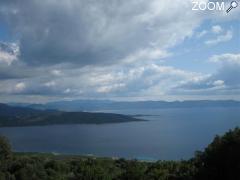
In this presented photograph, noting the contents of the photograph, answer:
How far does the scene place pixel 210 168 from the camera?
19375 millimetres

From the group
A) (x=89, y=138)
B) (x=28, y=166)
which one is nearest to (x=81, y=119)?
(x=89, y=138)

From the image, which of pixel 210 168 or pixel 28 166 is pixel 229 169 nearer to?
Result: pixel 210 168

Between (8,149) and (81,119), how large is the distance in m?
148

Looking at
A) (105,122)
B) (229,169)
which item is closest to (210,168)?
(229,169)

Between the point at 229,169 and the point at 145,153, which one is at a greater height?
the point at 229,169

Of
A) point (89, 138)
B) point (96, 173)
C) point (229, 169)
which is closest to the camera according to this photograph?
point (229, 169)

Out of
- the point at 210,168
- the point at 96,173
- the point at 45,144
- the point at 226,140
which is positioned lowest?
the point at 45,144

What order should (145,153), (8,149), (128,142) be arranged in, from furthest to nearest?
(128,142) < (145,153) < (8,149)

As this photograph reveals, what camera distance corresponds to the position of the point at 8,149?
49969mm

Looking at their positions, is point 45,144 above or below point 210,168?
below

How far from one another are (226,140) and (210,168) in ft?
5.11

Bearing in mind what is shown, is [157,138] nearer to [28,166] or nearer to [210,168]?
[28,166]

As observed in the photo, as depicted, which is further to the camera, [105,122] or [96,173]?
[105,122]

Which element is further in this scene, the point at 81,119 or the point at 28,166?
the point at 81,119
